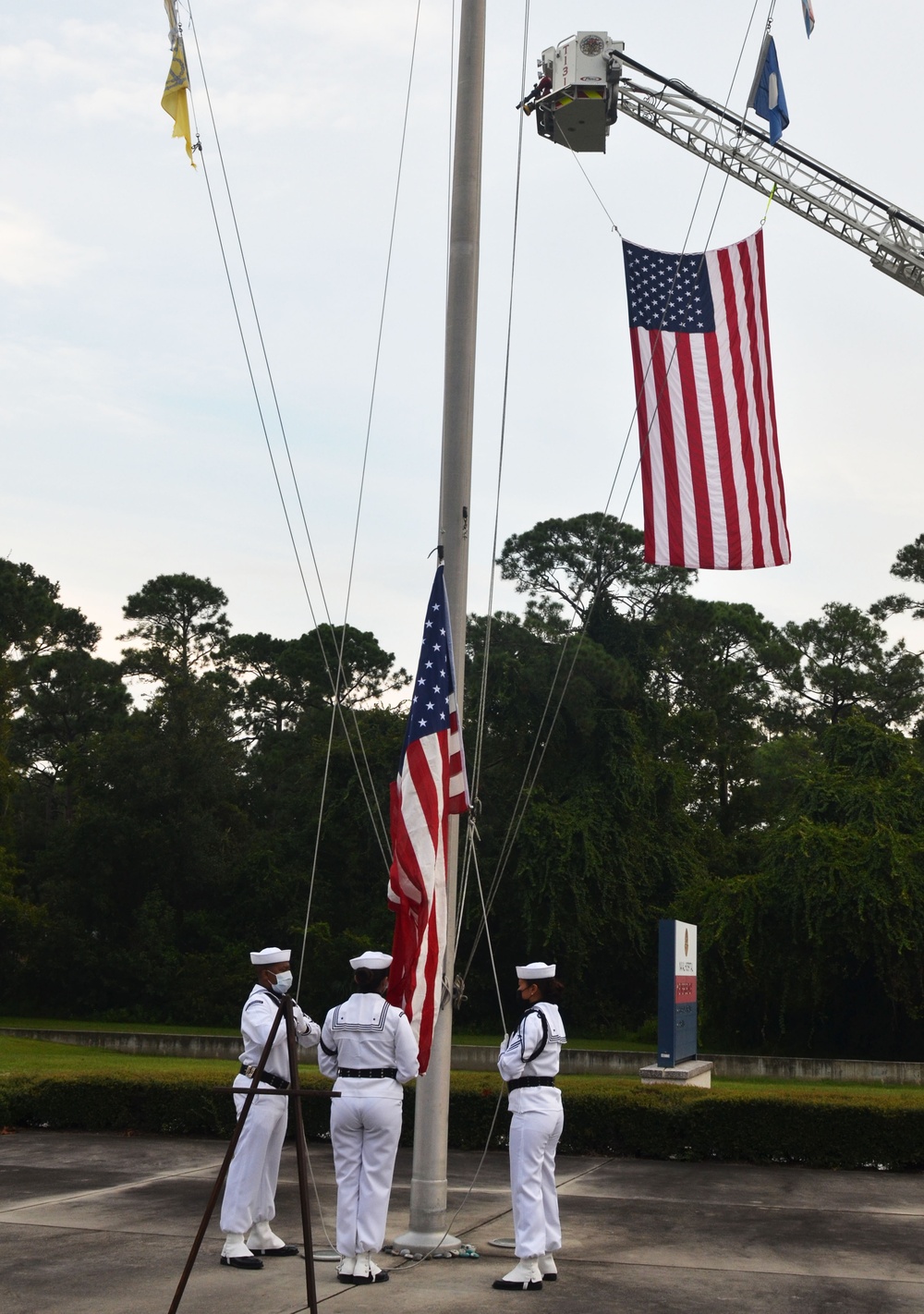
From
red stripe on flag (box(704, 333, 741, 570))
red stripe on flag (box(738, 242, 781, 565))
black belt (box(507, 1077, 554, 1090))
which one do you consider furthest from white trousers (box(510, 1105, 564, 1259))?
red stripe on flag (box(738, 242, 781, 565))

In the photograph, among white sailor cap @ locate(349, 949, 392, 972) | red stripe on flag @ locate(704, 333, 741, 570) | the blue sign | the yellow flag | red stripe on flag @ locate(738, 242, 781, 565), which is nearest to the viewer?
white sailor cap @ locate(349, 949, 392, 972)

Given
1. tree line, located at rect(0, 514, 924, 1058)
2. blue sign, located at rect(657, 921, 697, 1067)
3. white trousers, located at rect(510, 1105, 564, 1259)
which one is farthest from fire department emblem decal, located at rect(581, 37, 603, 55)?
white trousers, located at rect(510, 1105, 564, 1259)

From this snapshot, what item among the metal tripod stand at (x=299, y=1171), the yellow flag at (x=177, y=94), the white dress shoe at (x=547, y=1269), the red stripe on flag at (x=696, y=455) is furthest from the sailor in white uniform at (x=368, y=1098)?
the yellow flag at (x=177, y=94)

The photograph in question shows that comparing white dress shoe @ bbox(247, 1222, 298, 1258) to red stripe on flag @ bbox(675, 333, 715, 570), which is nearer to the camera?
white dress shoe @ bbox(247, 1222, 298, 1258)

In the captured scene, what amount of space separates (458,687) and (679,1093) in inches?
282

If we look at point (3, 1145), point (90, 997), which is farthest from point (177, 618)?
point (3, 1145)

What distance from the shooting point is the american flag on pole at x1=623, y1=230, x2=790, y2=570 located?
39.4 ft

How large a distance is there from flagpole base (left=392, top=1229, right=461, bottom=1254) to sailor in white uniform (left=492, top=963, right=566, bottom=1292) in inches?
18.4

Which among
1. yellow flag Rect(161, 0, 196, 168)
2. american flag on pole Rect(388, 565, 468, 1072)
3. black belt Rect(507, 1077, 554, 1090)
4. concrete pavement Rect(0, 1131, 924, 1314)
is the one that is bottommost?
concrete pavement Rect(0, 1131, 924, 1314)

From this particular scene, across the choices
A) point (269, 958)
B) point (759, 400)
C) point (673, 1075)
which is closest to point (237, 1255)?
point (269, 958)

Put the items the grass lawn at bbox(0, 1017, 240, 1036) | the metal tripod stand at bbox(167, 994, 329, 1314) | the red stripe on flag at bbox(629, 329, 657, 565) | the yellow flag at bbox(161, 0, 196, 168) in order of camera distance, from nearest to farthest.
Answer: the metal tripod stand at bbox(167, 994, 329, 1314) < the yellow flag at bbox(161, 0, 196, 168) < the red stripe on flag at bbox(629, 329, 657, 565) < the grass lawn at bbox(0, 1017, 240, 1036)

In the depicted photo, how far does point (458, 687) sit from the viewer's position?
9.65 meters

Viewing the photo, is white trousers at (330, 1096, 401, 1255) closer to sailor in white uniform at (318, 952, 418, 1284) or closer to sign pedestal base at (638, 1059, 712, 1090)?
sailor in white uniform at (318, 952, 418, 1284)

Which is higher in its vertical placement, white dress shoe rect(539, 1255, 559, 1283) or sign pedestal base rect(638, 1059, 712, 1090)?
sign pedestal base rect(638, 1059, 712, 1090)
